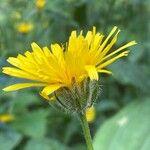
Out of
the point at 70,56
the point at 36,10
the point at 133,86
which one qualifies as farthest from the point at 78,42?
the point at 133,86

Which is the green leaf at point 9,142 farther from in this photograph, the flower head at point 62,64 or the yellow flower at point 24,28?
the flower head at point 62,64

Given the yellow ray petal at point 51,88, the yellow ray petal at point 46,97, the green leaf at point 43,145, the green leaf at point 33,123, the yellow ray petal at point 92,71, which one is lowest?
the yellow ray petal at point 92,71

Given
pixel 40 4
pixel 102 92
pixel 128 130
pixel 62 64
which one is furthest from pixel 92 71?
pixel 102 92

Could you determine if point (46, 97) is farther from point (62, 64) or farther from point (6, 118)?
point (6, 118)

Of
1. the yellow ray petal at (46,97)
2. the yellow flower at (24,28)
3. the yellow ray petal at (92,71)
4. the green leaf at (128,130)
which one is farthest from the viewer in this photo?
the yellow flower at (24,28)

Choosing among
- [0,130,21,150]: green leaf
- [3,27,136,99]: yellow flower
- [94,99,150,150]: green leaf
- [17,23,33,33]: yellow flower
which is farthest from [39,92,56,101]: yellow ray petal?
[17,23,33,33]: yellow flower

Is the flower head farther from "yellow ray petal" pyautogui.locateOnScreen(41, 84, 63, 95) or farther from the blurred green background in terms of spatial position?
the blurred green background

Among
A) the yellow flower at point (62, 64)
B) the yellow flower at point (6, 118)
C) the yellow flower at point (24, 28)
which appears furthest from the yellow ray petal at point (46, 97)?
the yellow flower at point (24, 28)
